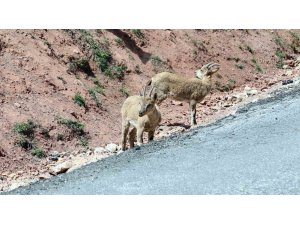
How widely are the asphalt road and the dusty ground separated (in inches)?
125

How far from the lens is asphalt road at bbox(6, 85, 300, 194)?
980 centimetres

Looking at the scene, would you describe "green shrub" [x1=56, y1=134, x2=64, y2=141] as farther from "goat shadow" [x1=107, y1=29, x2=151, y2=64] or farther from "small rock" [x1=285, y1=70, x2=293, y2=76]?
"small rock" [x1=285, y1=70, x2=293, y2=76]

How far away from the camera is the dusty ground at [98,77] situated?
650 inches

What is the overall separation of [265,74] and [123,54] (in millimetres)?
6361

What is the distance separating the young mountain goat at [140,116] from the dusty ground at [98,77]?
50.7 inches

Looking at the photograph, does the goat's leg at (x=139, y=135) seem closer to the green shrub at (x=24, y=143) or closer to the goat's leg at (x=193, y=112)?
the goat's leg at (x=193, y=112)

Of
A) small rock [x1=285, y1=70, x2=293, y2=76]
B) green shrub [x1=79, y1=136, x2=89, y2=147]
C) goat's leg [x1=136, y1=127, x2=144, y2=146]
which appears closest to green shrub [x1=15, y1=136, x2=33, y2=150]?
green shrub [x1=79, y1=136, x2=89, y2=147]

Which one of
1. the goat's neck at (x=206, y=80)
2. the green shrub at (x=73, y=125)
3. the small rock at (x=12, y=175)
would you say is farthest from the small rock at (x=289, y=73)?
the small rock at (x=12, y=175)

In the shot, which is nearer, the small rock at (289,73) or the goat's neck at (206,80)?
the goat's neck at (206,80)

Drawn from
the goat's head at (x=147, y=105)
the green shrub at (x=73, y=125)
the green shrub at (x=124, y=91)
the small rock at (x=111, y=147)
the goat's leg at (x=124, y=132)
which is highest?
the goat's head at (x=147, y=105)

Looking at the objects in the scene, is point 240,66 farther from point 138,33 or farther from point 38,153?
point 38,153

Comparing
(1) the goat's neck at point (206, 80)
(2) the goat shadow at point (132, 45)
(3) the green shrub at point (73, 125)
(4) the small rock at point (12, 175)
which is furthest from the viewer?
(2) the goat shadow at point (132, 45)

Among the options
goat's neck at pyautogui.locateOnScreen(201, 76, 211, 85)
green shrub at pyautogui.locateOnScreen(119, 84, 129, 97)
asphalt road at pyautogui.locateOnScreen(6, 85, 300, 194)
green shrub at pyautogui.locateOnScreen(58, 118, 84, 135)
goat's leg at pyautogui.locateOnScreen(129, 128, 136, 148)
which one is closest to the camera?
asphalt road at pyautogui.locateOnScreen(6, 85, 300, 194)

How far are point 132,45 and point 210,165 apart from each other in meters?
12.3
